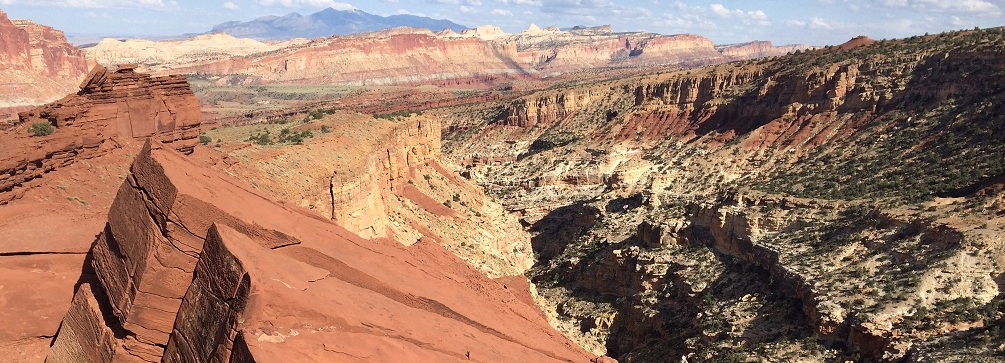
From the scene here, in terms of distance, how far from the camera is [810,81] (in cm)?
6900

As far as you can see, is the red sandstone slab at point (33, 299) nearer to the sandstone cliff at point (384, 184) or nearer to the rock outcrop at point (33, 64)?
the sandstone cliff at point (384, 184)

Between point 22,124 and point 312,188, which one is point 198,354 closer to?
point 22,124

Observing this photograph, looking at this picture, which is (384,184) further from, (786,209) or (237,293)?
(237,293)

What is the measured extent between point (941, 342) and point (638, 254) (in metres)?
17.8

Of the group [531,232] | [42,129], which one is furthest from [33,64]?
[42,129]

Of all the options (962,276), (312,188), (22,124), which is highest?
(22,124)

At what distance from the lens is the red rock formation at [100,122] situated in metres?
20.4

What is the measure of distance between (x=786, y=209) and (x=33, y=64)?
167316mm

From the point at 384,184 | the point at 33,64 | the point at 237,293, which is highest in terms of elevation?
the point at 237,293

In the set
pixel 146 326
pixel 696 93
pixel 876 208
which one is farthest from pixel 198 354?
pixel 696 93

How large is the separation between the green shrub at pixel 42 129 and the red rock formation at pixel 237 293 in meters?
6.77

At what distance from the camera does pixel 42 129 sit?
71.6 ft

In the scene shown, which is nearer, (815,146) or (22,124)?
(22,124)

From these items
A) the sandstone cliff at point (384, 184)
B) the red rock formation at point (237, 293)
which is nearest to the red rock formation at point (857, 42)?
the sandstone cliff at point (384, 184)
